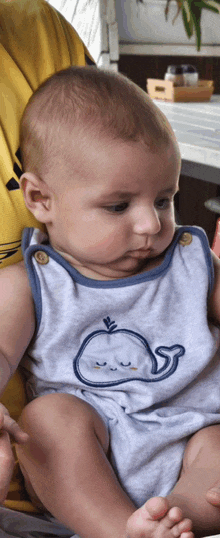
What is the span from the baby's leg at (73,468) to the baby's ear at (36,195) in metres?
0.24

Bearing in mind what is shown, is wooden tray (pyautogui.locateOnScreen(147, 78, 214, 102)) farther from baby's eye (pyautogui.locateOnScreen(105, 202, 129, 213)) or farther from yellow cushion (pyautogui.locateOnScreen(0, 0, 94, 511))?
baby's eye (pyautogui.locateOnScreen(105, 202, 129, 213))

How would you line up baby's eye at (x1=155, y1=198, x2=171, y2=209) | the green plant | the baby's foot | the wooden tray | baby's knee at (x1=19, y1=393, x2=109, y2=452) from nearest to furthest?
the baby's foot
baby's knee at (x1=19, y1=393, x2=109, y2=452)
baby's eye at (x1=155, y1=198, x2=171, y2=209)
the wooden tray
the green plant

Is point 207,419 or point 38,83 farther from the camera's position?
point 38,83

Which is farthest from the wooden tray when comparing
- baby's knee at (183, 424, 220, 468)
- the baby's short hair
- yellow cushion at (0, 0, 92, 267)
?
baby's knee at (183, 424, 220, 468)

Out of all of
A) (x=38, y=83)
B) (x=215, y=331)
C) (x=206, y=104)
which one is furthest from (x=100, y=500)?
(x=206, y=104)

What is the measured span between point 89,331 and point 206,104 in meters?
1.50

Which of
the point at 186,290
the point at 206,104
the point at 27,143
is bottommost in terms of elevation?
the point at 206,104

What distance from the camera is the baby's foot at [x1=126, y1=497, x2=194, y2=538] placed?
595 millimetres

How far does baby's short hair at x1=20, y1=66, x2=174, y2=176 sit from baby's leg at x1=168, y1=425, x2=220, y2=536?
35cm

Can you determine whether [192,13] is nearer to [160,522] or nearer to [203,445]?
[203,445]

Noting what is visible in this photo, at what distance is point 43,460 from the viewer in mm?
717

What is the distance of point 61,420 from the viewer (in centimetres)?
72

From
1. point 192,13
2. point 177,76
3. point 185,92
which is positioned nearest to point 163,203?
point 185,92

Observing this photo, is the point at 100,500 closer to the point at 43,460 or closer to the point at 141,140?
the point at 43,460
